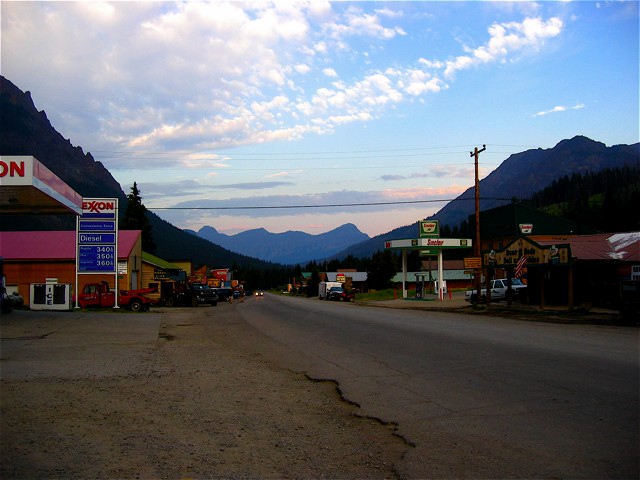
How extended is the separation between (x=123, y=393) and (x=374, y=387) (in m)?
4.34

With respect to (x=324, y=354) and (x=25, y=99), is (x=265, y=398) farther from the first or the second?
(x=25, y=99)

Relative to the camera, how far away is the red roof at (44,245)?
166 feet

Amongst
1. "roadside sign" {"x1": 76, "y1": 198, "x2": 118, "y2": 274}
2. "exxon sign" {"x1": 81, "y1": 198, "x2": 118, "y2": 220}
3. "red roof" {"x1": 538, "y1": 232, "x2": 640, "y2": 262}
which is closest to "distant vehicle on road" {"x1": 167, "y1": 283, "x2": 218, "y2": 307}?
"roadside sign" {"x1": 76, "y1": 198, "x2": 118, "y2": 274}

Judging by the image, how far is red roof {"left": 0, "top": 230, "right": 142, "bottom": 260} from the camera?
50562 mm

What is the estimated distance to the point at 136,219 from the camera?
9131cm

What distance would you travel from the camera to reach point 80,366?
12.7 metres

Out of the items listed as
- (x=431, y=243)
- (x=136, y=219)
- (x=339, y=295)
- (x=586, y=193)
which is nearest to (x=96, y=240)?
(x=431, y=243)

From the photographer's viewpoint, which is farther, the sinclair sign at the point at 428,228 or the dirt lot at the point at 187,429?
the sinclair sign at the point at 428,228

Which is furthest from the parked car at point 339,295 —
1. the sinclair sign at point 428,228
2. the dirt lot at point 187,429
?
the dirt lot at point 187,429

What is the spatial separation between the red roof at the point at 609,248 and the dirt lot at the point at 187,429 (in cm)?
2437

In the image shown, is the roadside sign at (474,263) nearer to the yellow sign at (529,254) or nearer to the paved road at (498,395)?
the yellow sign at (529,254)

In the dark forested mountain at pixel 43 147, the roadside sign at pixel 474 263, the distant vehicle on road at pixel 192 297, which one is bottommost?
the distant vehicle on road at pixel 192 297

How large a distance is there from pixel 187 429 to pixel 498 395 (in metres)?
4.74

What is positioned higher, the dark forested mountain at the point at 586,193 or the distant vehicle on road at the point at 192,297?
the dark forested mountain at the point at 586,193
